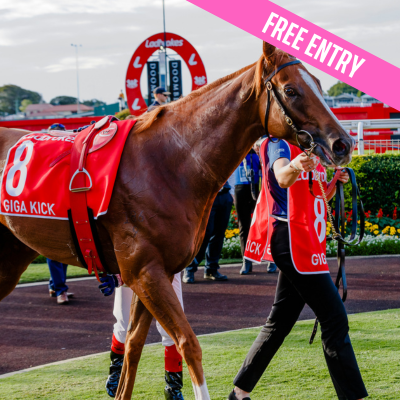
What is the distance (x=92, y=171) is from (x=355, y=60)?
109 inches

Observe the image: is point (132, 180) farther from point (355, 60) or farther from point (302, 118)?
point (355, 60)

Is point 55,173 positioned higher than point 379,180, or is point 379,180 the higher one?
point 55,173

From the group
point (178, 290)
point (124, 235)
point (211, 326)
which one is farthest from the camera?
point (211, 326)

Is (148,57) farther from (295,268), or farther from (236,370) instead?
(295,268)

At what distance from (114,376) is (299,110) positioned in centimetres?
216

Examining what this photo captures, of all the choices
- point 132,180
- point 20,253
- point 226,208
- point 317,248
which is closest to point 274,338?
point 317,248

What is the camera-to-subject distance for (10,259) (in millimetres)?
3395

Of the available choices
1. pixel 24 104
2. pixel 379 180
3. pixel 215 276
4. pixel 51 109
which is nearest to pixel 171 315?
pixel 215 276

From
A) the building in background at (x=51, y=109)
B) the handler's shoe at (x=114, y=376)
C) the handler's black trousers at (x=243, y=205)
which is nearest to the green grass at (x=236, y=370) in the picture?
the handler's shoe at (x=114, y=376)

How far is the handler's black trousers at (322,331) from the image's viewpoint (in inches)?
118

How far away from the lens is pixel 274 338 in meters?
3.27

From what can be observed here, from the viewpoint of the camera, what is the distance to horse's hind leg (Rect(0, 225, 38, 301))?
3.37 meters

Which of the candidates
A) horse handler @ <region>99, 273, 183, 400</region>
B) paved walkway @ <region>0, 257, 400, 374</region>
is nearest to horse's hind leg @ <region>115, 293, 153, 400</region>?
horse handler @ <region>99, 273, 183, 400</region>

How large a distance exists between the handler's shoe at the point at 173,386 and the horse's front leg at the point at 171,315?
86 centimetres
